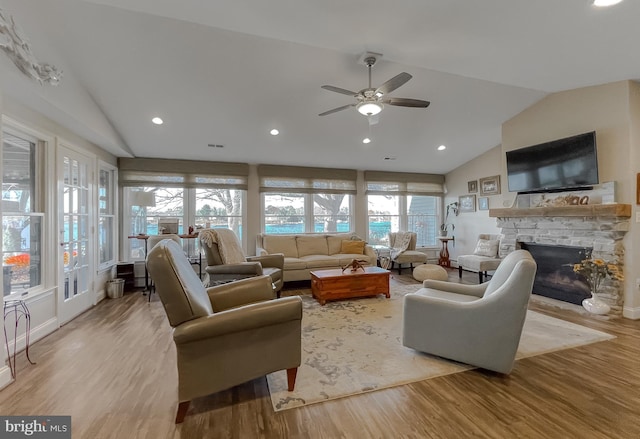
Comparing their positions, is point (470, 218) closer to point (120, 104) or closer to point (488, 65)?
point (488, 65)

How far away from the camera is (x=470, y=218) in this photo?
20.9ft

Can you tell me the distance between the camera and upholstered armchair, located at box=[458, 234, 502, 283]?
5027 mm

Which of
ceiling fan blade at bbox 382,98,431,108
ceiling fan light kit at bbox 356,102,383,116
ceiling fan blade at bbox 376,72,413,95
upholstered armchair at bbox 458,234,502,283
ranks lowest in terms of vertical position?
upholstered armchair at bbox 458,234,502,283

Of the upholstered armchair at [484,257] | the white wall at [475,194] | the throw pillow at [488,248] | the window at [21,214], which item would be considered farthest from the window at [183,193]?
the white wall at [475,194]

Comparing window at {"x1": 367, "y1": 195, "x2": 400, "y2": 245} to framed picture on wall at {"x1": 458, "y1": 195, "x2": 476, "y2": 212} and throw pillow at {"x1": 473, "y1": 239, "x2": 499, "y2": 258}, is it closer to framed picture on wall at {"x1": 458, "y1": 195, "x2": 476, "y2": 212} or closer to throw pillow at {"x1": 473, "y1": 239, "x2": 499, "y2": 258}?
framed picture on wall at {"x1": 458, "y1": 195, "x2": 476, "y2": 212}

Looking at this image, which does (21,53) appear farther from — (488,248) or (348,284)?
(488,248)

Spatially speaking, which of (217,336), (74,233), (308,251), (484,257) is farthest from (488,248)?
(74,233)

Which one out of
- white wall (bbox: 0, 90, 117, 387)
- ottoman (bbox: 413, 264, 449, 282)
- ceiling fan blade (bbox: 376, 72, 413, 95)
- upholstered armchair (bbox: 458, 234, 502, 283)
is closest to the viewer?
ceiling fan blade (bbox: 376, 72, 413, 95)

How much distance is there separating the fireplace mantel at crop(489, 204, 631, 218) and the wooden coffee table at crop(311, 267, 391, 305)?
2262 millimetres

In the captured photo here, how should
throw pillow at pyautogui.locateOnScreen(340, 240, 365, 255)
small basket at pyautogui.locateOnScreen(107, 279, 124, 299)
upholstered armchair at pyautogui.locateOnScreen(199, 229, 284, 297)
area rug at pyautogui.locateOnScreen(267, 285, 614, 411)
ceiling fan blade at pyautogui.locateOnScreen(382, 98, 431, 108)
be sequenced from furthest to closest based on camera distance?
throw pillow at pyautogui.locateOnScreen(340, 240, 365, 255) → small basket at pyautogui.locateOnScreen(107, 279, 124, 299) → upholstered armchair at pyautogui.locateOnScreen(199, 229, 284, 297) → ceiling fan blade at pyautogui.locateOnScreen(382, 98, 431, 108) → area rug at pyautogui.locateOnScreen(267, 285, 614, 411)

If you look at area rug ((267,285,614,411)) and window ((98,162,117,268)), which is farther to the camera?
window ((98,162,117,268))

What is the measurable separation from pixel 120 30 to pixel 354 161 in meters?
4.27

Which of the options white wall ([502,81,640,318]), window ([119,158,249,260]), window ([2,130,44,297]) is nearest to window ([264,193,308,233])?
window ([119,158,249,260])

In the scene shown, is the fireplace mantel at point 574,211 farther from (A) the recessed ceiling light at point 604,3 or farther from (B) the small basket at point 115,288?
(B) the small basket at point 115,288
